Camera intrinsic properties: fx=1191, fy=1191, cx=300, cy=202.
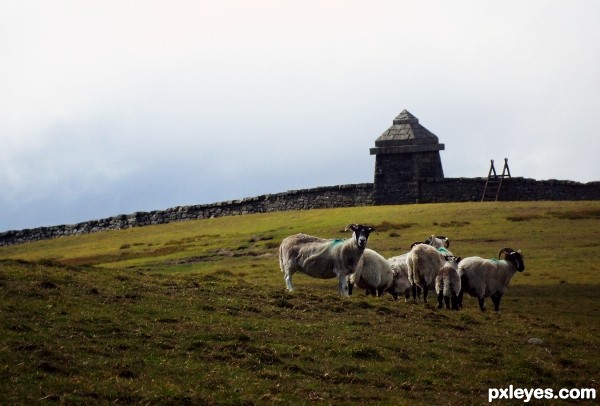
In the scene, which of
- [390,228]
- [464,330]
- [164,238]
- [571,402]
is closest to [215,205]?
[164,238]

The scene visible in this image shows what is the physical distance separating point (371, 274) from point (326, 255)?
152cm

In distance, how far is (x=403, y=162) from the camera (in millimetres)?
68000

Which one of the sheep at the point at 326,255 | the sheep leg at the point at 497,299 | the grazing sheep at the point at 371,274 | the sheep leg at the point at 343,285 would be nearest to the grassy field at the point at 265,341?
the sheep leg at the point at 497,299

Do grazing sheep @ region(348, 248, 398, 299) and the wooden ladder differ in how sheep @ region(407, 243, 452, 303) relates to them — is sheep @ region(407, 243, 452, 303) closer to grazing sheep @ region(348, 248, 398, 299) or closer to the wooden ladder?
grazing sheep @ region(348, 248, 398, 299)

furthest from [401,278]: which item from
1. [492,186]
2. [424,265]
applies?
[492,186]

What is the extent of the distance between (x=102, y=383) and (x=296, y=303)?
9.53 metres

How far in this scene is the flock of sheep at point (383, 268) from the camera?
1233 inches

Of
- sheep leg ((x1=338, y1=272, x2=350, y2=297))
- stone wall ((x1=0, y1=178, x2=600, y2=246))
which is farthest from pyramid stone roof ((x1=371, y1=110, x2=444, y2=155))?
sheep leg ((x1=338, y1=272, x2=350, y2=297))

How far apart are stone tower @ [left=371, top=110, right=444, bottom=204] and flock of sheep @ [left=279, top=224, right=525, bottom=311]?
34502 mm

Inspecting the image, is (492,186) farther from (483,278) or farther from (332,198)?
(483,278)

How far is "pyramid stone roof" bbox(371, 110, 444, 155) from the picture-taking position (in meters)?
68.2

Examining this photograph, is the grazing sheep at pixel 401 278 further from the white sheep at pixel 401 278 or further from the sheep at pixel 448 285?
the sheep at pixel 448 285

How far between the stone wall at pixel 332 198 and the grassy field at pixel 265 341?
2659 cm

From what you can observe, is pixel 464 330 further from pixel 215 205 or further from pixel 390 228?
pixel 215 205
